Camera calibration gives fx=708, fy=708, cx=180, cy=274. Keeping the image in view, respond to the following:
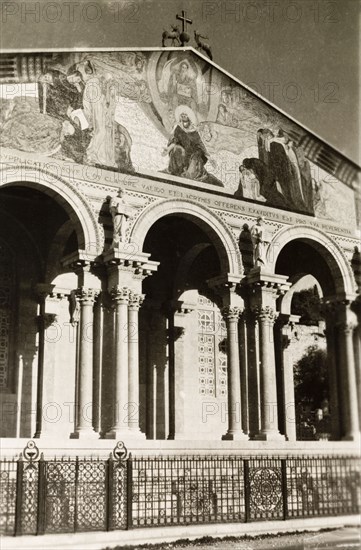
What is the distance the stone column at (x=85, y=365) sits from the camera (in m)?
16.1

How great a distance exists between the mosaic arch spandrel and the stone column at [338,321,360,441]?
3.51m

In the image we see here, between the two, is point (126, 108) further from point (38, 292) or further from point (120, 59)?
point (38, 292)

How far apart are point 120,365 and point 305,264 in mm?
8121

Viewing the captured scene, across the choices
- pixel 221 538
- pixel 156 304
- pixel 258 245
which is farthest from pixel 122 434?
pixel 156 304

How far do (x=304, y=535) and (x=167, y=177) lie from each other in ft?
31.4

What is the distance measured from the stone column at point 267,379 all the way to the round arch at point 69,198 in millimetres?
4913

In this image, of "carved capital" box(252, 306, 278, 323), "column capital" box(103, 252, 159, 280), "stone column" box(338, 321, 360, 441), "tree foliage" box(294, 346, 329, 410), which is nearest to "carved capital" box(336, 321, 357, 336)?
"stone column" box(338, 321, 360, 441)

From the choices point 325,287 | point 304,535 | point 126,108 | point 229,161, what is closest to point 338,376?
point 325,287

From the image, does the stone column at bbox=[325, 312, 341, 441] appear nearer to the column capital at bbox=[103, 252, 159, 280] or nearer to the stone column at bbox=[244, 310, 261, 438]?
the stone column at bbox=[244, 310, 261, 438]

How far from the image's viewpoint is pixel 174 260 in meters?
22.6

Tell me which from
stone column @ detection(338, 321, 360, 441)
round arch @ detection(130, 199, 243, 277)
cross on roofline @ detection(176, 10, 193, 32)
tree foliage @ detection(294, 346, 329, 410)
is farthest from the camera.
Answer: tree foliage @ detection(294, 346, 329, 410)

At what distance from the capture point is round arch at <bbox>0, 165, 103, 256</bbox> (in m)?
16.1

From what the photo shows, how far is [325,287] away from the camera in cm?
2106

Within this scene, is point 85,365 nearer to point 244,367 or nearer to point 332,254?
point 244,367
